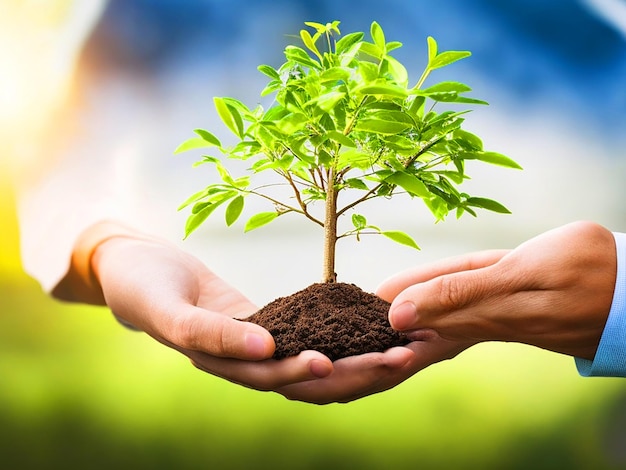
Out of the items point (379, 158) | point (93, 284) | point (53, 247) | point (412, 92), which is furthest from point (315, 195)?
point (53, 247)

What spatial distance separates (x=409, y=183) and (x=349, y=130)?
124mm

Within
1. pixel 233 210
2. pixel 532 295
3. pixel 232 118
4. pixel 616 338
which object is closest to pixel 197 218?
pixel 233 210

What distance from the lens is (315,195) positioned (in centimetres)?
115

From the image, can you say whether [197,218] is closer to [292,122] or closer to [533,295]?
[292,122]

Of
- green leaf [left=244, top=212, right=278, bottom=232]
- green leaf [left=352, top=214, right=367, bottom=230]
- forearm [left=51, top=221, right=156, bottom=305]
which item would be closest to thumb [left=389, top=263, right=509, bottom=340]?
green leaf [left=352, top=214, right=367, bottom=230]

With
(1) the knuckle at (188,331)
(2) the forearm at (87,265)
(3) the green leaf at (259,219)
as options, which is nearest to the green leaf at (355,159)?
(3) the green leaf at (259,219)

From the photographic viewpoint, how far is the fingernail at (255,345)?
2.86 feet

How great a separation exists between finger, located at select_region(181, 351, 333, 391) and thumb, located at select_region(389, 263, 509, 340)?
13 cm

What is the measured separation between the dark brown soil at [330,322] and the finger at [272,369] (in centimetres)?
3

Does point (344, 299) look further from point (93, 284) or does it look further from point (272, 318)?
point (93, 284)

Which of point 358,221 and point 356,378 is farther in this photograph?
point 358,221

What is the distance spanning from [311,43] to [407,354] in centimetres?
51

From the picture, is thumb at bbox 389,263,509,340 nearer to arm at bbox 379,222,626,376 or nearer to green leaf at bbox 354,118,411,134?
arm at bbox 379,222,626,376

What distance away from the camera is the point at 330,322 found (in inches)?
39.2
